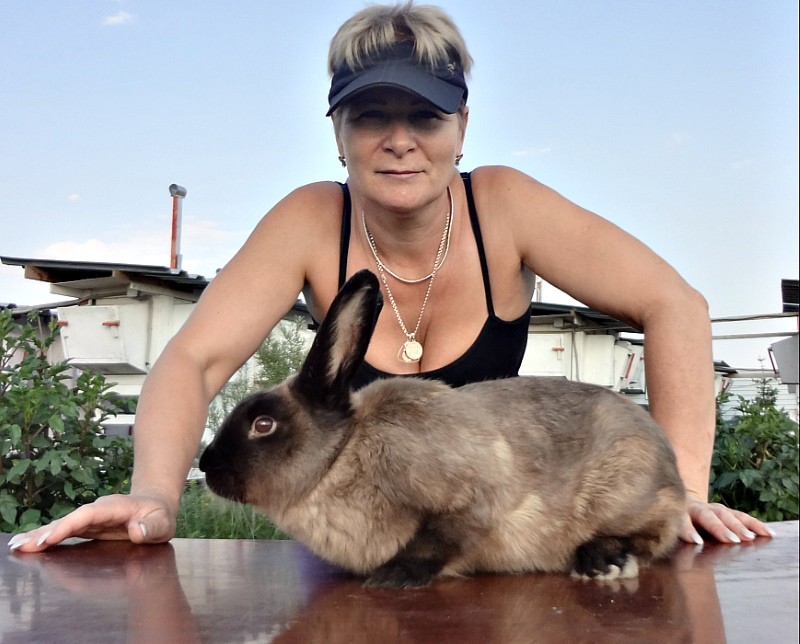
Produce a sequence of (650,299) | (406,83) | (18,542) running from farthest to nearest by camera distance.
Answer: (650,299)
(406,83)
(18,542)

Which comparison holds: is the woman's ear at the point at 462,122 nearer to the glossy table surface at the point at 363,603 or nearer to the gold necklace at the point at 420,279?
the gold necklace at the point at 420,279

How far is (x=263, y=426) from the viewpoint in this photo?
170cm

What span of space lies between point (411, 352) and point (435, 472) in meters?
1.07

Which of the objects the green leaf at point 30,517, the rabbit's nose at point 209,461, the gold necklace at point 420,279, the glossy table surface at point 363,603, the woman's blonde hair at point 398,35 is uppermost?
the woman's blonde hair at point 398,35

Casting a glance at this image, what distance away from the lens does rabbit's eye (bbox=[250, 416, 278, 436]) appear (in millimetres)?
1691

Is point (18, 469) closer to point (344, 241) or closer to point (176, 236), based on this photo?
point (344, 241)

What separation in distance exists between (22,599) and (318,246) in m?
1.42

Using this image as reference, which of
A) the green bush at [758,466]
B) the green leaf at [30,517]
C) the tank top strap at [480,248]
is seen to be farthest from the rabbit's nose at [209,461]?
the green bush at [758,466]

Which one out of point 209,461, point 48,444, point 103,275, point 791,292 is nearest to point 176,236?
point 103,275

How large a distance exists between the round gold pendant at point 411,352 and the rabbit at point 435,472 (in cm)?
83

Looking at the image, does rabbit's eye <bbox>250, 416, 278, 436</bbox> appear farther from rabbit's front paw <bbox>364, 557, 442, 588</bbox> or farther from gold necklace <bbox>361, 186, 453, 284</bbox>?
gold necklace <bbox>361, 186, 453, 284</bbox>

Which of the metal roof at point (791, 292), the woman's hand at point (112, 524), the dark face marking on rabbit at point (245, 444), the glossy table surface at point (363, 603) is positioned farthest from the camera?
the woman's hand at point (112, 524)

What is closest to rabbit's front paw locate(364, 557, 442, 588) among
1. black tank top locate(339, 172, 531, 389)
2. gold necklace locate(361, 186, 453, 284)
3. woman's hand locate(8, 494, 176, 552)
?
woman's hand locate(8, 494, 176, 552)

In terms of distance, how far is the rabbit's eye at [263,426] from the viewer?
1.69m
